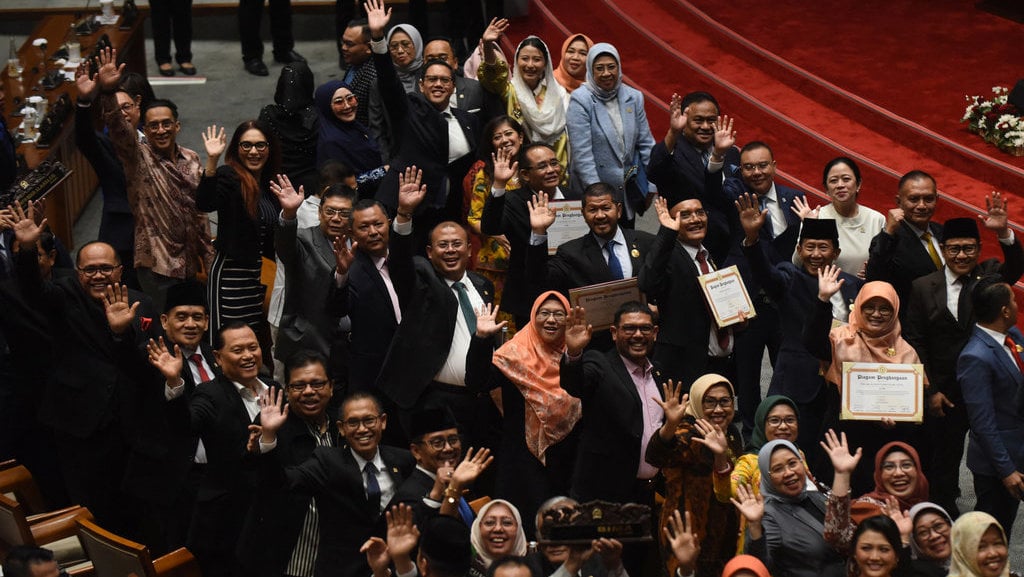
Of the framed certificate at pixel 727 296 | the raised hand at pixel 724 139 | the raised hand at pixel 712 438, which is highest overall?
the raised hand at pixel 724 139

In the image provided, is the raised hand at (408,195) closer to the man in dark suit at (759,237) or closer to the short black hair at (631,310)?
the short black hair at (631,310)

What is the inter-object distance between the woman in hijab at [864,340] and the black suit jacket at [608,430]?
34.4 inches

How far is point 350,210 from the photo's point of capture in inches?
287

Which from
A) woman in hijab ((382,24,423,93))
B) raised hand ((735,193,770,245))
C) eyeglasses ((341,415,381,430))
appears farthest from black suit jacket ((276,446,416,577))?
woman in hijab ((382,24,423,93))

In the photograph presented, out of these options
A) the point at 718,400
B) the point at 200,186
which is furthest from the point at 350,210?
the point at 718,400

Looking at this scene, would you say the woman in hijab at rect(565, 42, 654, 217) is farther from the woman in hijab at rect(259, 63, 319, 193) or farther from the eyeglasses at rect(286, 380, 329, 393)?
the eyeglasses at rect(286, 380, 329, 393)

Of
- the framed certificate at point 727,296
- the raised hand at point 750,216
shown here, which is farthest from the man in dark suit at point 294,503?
the raised hand at point 750,216

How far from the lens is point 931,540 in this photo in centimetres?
616

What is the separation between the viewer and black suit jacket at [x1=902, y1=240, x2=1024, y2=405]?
7.21 metres

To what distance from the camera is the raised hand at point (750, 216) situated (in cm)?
733

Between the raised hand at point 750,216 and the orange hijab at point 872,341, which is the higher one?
the raised hand at point 750,216

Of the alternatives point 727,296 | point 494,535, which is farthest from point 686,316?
point 494,535

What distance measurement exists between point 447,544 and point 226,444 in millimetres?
1067

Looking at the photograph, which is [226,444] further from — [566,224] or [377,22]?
[377,22]
